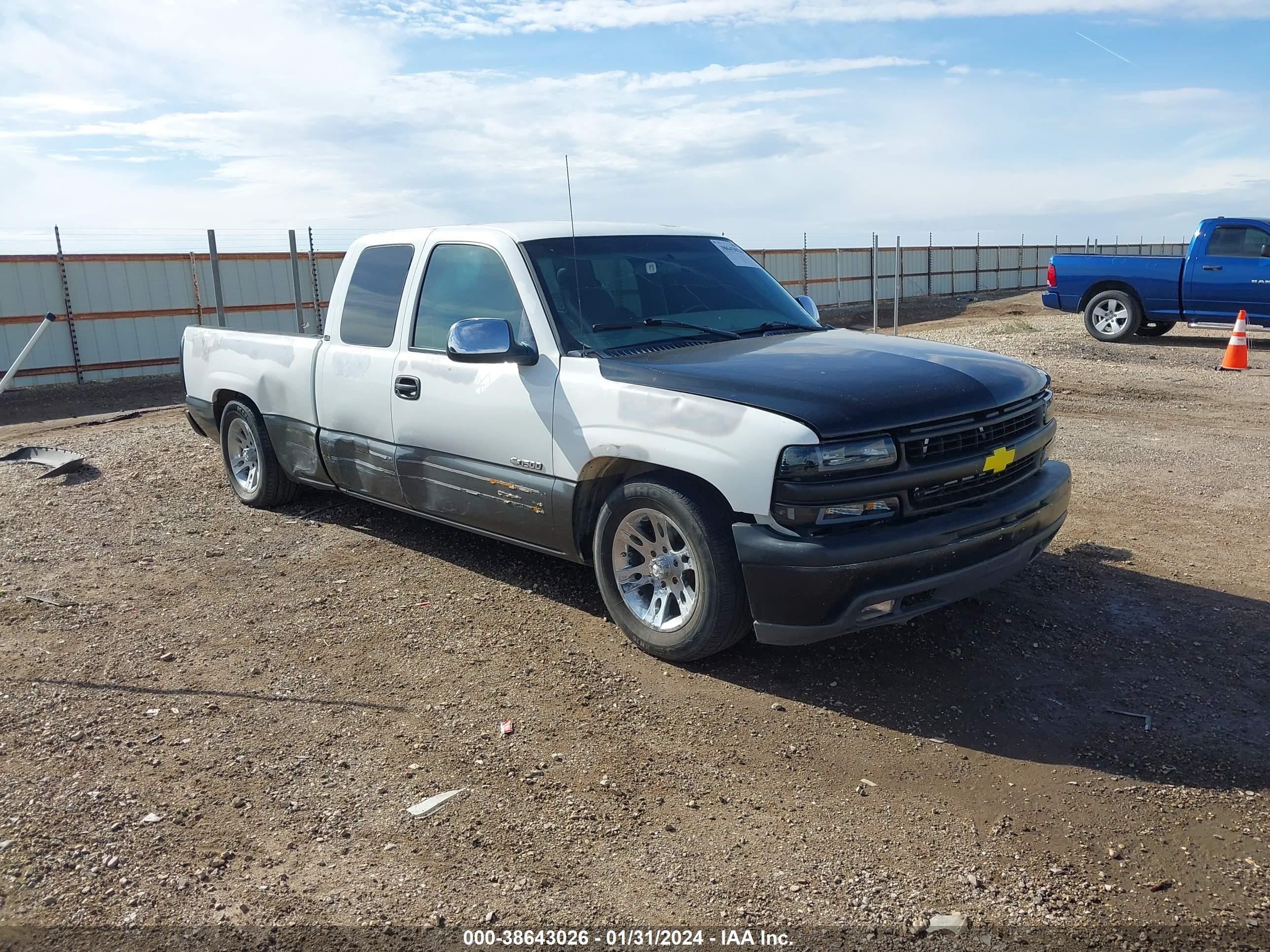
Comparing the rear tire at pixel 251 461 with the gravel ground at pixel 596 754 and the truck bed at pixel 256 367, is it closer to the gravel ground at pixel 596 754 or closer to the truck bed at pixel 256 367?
the truck bed at pixel 256 367

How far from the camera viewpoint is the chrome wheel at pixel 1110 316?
16547mm

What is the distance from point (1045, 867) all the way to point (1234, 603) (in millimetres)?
2705

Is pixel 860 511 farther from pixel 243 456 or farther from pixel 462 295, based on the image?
pixel 243 456

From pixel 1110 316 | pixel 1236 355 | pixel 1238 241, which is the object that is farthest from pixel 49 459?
pixel 1238 241

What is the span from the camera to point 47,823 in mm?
3350

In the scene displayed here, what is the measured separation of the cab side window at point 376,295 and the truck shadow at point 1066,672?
1.59 meters

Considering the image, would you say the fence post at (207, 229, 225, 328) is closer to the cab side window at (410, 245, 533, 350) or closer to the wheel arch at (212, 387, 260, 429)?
the wheel arch at (212, 387, 260, 429)

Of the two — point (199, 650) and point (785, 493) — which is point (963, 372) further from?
point (199, 650)

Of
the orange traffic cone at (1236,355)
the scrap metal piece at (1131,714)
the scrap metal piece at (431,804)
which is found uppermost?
the orange traffic cone at (1236,355)

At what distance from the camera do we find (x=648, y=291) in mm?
5188

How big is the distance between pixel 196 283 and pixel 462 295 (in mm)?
14661

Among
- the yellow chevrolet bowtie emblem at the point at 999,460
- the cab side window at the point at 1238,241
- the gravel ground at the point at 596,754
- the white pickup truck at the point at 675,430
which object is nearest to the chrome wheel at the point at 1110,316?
the cab side window at the point at 1238,241

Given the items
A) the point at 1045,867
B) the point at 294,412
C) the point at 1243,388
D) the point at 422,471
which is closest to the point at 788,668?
the point at 1045,867

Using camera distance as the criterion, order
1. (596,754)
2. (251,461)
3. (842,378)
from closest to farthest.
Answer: (596,754) → (842,378) → (251,461)
